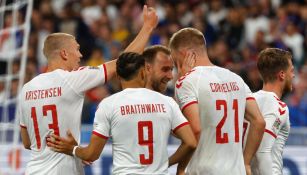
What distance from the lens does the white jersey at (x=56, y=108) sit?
25.8 feet

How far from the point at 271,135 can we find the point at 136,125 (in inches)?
57.8

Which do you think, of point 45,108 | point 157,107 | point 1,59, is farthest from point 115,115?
point 1,59

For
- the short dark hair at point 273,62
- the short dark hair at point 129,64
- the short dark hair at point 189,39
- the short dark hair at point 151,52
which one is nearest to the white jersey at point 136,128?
the short dark hair at point 129,64

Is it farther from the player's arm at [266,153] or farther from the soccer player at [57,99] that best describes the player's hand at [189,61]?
the player's arm at [266,153]

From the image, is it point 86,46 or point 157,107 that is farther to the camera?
point 86,46

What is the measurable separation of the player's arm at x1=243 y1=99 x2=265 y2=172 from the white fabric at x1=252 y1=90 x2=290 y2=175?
252 mm

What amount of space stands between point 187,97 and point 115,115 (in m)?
0.72

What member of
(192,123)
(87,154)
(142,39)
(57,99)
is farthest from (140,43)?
(87,154)

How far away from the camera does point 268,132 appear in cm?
798

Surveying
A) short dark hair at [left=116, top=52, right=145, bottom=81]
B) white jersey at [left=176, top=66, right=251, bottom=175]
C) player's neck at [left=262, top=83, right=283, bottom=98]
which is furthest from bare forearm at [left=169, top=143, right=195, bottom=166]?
player's neck at [left=262, top=83, right=283, bottom=98]

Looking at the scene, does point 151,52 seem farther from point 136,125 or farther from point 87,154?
point 87,154

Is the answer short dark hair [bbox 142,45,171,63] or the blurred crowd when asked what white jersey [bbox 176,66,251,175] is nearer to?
short dark hair [bbox 142,45,171,63]

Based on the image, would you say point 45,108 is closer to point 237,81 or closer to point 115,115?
point 115,115

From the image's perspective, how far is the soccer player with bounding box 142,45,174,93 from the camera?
314 inches
